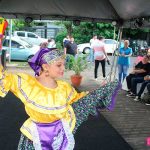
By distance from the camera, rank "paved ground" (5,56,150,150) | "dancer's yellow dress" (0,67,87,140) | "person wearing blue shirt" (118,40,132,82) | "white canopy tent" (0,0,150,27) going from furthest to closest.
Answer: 1. "person wearing blue shirt" (118,40,132,82)
2. "white canopy tent" (0,0,150,27)
3. "paved ground" (5,56,150,150)
4. "dancer's yellow dress" (0,67,87,140)

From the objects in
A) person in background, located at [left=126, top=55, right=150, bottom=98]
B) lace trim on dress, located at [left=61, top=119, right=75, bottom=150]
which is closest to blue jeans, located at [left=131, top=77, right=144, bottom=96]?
person in background, located at [left=126, top=55, right=150, bottom=98]

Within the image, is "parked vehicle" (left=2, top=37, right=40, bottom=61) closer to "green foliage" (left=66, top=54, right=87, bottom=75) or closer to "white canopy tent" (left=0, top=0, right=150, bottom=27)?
"green foliage" (left=66, top=54, right=87, bottom=75)

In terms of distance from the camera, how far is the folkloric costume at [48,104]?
313cm

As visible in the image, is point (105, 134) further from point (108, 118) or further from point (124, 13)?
point (124, 13)

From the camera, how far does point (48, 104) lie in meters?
3.12

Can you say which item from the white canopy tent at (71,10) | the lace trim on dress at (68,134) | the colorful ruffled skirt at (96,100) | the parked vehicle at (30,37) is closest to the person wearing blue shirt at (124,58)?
the white canopy tent at (71,10)

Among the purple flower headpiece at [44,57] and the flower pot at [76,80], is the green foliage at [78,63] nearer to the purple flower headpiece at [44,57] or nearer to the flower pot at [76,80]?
the flower pot at [76,80]

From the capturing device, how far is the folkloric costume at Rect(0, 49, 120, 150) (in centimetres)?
313

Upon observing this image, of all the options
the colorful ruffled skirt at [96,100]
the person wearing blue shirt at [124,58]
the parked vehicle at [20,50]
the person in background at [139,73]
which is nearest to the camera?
the colorful ruffled skirt at [96,100]

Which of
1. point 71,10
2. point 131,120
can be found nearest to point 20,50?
point 71,10

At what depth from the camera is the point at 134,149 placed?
5.38 meters

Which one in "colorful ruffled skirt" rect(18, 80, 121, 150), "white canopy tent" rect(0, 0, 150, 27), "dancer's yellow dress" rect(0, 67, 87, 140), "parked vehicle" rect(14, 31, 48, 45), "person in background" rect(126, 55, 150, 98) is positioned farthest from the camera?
"parked vehicle" rect(14, 31, 48, 45)

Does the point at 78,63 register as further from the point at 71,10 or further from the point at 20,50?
the point at 20,50

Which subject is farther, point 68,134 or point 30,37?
point 30,37
